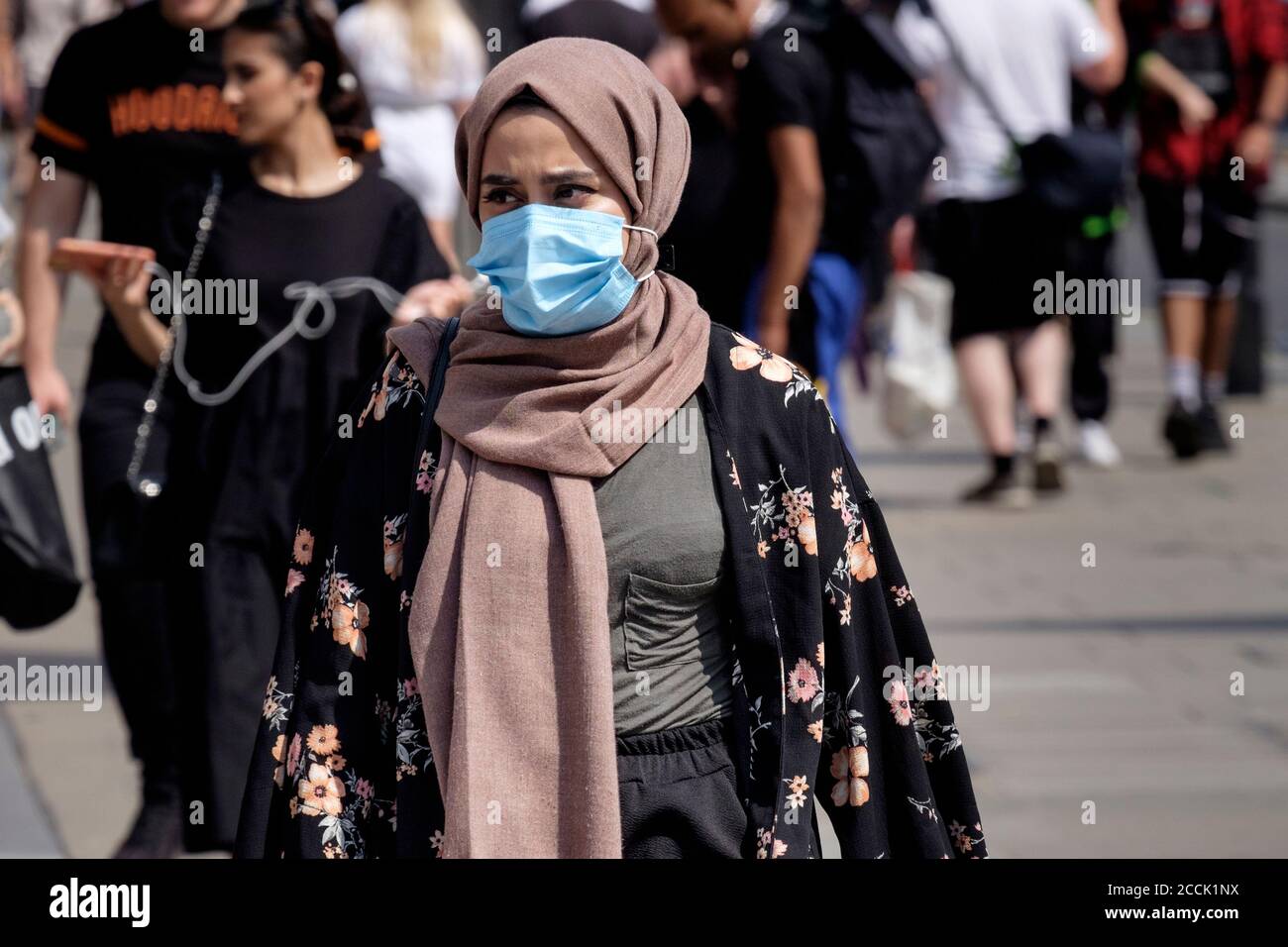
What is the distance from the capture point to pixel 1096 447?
9578 millimetres

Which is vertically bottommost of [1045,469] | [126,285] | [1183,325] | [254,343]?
[254,343]

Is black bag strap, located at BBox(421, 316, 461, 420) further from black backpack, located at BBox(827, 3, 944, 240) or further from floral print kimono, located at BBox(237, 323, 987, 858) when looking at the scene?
black backpack, located at BBox(827, 3, 944, 240)

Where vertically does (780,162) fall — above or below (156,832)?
above

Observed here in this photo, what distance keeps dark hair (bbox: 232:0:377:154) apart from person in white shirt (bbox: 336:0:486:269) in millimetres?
2658

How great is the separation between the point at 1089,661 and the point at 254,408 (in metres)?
2.88

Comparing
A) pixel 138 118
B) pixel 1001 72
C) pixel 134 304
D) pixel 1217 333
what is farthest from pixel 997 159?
pixel 134 304

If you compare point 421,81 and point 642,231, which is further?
point 421,81

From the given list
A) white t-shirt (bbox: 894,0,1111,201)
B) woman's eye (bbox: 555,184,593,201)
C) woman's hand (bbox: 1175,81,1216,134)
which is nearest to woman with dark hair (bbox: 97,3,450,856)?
woman's eye (bbox: 555,184,593,201)

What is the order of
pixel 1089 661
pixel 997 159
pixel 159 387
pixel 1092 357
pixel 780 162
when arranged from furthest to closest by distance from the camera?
pixel 1092 357, pixel 997 159, pixel 1089 661, pixel 780 162, pixel 159 387

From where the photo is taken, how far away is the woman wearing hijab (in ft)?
8.73

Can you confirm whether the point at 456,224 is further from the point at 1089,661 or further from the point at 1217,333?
the point at 1089,661

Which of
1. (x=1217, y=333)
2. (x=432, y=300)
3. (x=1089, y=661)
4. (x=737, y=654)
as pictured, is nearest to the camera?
(x=737, y=654)

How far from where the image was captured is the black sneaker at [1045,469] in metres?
8.77

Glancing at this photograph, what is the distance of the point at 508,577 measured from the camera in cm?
268
